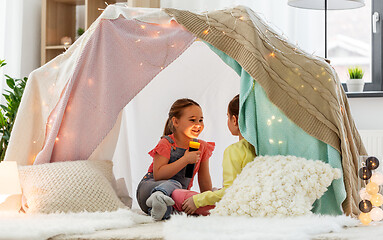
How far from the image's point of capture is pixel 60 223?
1.68 metres

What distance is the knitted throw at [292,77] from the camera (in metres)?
1.83

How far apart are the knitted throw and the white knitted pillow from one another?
678mm

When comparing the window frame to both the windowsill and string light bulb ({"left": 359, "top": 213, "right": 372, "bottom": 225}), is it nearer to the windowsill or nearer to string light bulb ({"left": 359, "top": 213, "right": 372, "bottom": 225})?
the windowsill

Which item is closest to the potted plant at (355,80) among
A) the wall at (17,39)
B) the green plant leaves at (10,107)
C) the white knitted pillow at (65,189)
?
the white knitted pillow at (65,189)

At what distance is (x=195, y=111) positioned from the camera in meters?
2.41

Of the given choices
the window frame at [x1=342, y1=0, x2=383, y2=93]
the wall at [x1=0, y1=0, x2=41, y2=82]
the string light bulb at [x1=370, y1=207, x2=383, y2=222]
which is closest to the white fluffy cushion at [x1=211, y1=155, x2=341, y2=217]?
the string light bulb at [x1=370, y1=207, x2=383, y2=222]

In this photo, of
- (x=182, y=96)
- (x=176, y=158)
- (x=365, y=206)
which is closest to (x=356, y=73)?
(x=182, y=96)

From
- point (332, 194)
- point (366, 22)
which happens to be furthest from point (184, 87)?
point (366, 22)

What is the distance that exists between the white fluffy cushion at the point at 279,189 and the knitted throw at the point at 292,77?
14 cm

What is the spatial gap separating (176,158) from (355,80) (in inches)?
54.1

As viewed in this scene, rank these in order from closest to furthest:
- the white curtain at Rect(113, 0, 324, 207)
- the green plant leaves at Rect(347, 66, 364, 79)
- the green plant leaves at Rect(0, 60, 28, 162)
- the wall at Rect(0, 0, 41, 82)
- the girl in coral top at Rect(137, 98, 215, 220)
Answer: the girl in coral top at Rect(137, 98, 215, 220) < the white curtain at Rect(113, 0, 324, 207) < the green plant leaves at Rect(0, 60, 28, 162) < the green plant leaves at Rect(347, 66, 364, 79) < the wall at Rect(0, 0, 41, 82)

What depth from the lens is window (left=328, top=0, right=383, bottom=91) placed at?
333 centimetres

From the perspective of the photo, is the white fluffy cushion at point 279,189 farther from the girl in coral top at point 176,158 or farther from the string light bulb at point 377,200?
the girl in coral top at point 176,158

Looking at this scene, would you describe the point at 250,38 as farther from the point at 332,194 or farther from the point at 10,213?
the point at 10,213
